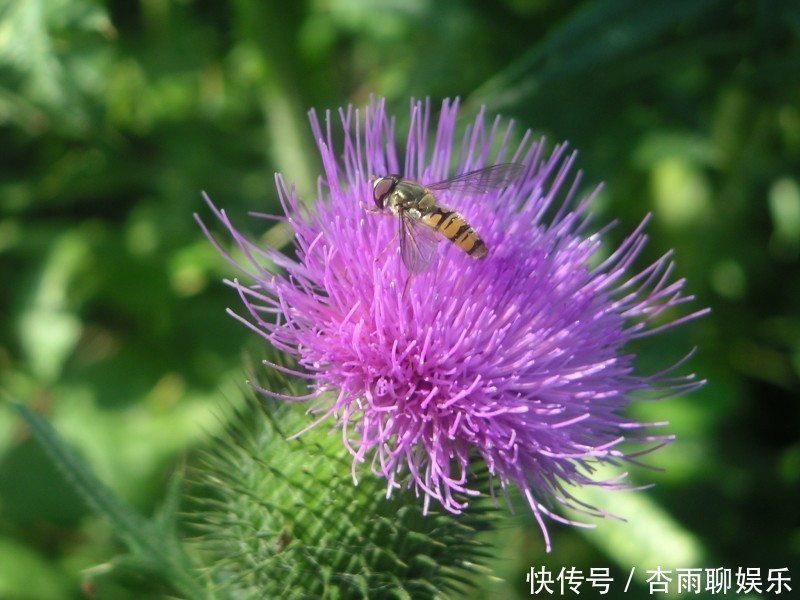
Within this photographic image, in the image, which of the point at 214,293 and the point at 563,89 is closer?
the point at 563,89

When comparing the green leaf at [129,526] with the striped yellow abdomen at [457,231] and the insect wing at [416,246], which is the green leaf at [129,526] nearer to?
the insect wing at [416,246]

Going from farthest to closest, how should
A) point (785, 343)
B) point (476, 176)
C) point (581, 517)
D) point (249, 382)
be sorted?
point (785, 343) → point (581, 517) → point (476, 176) → point (249, 382)

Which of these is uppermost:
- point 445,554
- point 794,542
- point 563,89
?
point 563,89

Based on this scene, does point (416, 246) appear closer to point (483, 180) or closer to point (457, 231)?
point (457, 231)

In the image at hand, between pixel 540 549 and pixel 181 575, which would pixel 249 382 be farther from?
pixel 540 549

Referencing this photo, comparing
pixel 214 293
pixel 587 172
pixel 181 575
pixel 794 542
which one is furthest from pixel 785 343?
pixel 181 575

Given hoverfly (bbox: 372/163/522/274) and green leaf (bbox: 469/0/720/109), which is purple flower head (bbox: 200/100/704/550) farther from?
green leaf (bbox: 469/0/720/109)

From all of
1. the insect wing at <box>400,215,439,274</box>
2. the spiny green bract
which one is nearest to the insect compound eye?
the insect wing at <box>400,215,439,274</box>
